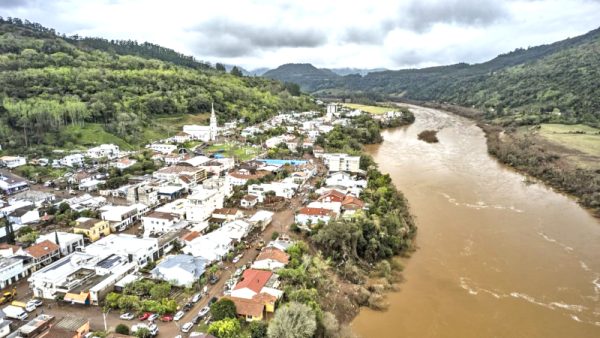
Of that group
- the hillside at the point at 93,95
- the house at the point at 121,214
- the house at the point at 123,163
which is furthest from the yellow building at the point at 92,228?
the hillside at the point at 93,95

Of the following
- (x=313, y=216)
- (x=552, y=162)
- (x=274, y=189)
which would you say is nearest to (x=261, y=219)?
(x=313, y=216)

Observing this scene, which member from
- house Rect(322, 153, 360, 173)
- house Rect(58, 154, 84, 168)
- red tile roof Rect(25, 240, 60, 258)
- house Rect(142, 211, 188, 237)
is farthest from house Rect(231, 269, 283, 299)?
house Rect(58, 154, 84, 168)

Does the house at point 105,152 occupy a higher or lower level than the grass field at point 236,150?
higher

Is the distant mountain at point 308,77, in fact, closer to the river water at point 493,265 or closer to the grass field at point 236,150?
the grass field at point 236,150

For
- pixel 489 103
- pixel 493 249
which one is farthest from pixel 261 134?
pixel 489 103

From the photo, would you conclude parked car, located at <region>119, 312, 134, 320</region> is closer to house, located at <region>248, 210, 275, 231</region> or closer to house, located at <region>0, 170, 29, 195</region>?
house, located at <region>248, 210, 275, 231</region>
